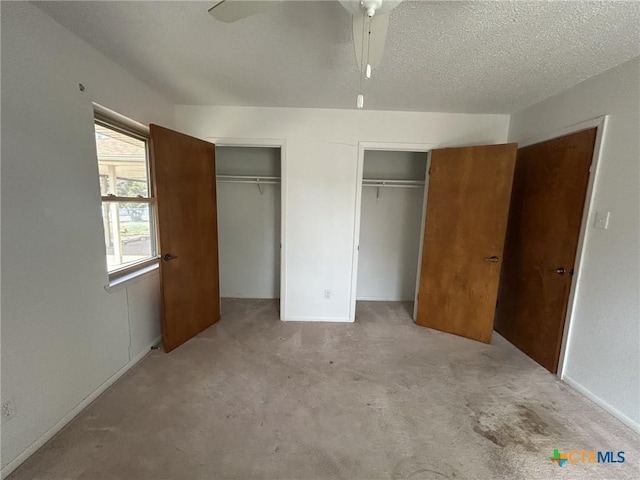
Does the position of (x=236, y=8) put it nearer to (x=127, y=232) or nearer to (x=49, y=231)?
(x=49, y=231)

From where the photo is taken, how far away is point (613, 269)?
176 centimetres

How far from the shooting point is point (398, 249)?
357cm

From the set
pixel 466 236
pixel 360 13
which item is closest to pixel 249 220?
pixel 466 236

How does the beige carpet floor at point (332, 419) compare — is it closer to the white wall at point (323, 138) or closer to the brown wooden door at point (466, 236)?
the brown wooden door at point (466, 236)

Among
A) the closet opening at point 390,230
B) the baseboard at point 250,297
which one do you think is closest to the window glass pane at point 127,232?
the baseboard at point 250,297

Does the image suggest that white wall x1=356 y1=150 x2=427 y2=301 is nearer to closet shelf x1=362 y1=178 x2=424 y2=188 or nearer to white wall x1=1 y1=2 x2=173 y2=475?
closet shelf x1=362 y1=178 x2=424 y2=188

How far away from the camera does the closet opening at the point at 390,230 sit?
132 inches

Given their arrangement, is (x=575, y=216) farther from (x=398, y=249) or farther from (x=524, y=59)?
(x=398, y=249)

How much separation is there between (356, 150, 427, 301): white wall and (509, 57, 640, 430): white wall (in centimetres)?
163

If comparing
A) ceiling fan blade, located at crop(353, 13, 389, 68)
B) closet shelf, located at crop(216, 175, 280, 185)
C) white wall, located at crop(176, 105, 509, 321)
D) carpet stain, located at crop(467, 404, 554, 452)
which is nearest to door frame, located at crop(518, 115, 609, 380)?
carpet stain, located at crop(467, 404, 554, 452)

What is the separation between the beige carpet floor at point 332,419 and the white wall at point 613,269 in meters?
0.20

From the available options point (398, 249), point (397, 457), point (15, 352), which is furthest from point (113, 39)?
point (398, 249)

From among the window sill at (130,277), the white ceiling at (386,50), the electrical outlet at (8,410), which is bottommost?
the electrical outlet at (8,410)

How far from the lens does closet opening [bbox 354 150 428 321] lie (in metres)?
3.36
